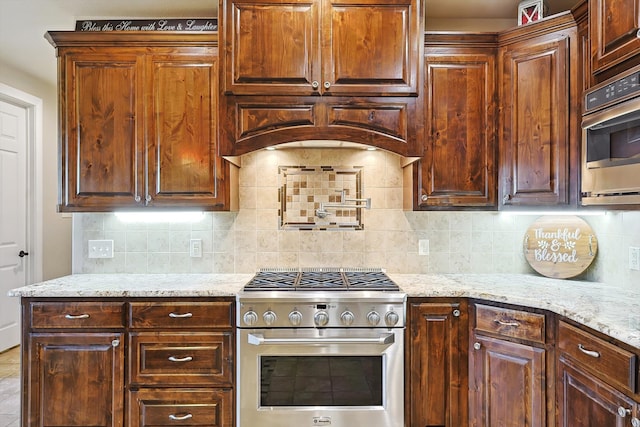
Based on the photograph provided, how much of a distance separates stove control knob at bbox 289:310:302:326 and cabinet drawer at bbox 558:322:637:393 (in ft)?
4.00

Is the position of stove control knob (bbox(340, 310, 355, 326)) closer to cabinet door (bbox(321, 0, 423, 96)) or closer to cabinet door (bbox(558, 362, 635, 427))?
cabinet door (bbox(558, 362, 635, 427))

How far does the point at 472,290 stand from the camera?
2.19m

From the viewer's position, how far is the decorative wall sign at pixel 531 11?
2.45 m

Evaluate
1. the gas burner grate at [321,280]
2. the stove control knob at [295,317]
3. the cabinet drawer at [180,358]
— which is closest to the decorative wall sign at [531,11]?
the gas burner grate at [321,280]

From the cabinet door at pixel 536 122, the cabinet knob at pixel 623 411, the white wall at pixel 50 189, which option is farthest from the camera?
the white wall at pixel 50 189

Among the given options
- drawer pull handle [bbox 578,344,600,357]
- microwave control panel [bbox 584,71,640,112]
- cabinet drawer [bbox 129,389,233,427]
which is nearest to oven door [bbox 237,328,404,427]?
cabinet drawer [bbox 129,389,233,427]

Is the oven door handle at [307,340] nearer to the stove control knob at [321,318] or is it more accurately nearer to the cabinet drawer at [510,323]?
the stove control knob at [321,318]

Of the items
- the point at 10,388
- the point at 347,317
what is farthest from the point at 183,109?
the point at 10,388

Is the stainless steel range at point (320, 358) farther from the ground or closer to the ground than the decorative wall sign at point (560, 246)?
closer to the ground

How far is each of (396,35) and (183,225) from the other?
5.94ft

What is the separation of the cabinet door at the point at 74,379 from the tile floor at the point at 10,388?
0.86 meters

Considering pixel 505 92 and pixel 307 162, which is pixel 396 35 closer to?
pixel 505 92

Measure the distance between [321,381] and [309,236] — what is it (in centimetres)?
98

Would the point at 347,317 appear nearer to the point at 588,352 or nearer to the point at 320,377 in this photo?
the point at 320,377
